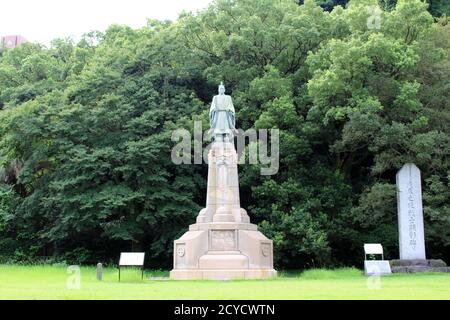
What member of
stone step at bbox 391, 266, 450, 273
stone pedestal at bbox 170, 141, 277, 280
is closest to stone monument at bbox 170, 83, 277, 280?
stone pedestal at bbox 170, 141, 277, 280

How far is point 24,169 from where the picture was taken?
27938 millimetres

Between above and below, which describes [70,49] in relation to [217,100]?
above

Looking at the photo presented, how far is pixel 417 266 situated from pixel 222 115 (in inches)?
328

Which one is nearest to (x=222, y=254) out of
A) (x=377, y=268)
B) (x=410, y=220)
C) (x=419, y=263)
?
(x=377, y=268)

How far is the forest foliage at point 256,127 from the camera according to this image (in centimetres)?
2389

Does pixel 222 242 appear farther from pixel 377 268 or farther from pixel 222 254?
pixel 377 268

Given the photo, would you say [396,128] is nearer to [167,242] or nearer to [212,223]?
[212,223]

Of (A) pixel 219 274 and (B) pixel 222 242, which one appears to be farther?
(B) pixel 222 242

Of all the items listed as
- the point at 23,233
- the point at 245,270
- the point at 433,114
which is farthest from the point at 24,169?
the point at 433,114

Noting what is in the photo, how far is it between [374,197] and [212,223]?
674 cm

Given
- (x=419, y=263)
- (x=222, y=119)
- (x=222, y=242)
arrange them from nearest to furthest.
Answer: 1. (x=222, y=242)
2. (x=419, y=263)
3. (x=222, y=119)

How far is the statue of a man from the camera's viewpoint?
21281 millimetres

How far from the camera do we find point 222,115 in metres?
21.5

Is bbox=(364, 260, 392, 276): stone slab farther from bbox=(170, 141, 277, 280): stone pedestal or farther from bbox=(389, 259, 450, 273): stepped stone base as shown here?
bbox=(170, 141, 277, 280): stone pedestal
